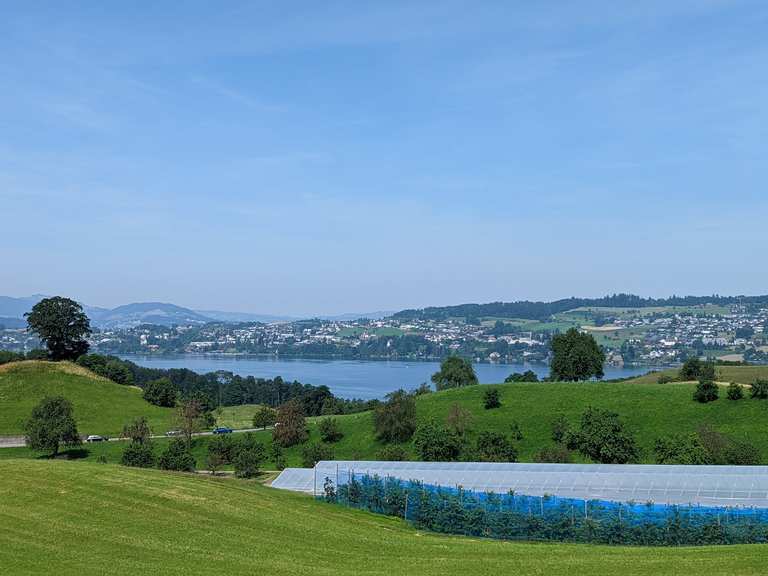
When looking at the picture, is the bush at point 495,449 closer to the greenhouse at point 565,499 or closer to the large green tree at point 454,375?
the greenhouse at point 565,499

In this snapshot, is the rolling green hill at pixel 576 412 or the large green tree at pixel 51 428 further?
the large green tree at pixel 51 428

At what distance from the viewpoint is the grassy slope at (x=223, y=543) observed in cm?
2206

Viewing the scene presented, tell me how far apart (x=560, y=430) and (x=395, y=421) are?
1472 centimetres

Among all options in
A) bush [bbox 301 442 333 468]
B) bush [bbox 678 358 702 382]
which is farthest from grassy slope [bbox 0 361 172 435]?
bush [bbox 678 358 702 382]

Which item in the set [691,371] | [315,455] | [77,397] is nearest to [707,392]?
[691,371]

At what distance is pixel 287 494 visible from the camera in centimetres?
3984

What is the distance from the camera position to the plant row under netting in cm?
2959

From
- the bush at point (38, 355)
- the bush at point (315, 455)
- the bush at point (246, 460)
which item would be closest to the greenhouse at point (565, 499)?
the bush at point (246, 460)

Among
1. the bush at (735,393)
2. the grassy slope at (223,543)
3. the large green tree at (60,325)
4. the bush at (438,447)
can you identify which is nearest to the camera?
the grassy slope at (223,543)

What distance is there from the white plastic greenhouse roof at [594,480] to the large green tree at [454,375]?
58184 millimetres

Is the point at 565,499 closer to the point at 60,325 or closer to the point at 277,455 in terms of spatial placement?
the point at 277,455

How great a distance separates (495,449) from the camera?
180 feet

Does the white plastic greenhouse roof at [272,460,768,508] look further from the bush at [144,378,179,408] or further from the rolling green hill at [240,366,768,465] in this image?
the bush at [144,378,179,408]

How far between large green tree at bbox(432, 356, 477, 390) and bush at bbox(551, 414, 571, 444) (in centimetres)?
4033
